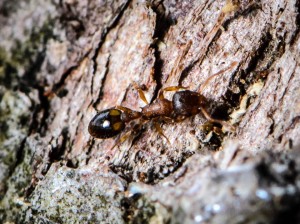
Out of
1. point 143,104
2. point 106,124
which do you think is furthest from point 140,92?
point 106,124

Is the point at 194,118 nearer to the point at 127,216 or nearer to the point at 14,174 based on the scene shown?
the point at 127,216

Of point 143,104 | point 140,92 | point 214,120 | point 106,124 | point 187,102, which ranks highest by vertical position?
point 214,120

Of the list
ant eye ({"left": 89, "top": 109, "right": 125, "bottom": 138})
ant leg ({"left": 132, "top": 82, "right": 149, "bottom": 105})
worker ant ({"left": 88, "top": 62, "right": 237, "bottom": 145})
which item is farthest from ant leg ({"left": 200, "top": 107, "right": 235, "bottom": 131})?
ant eye ({"left": 89, "top": 109, "right": 125, "bottom": 138})

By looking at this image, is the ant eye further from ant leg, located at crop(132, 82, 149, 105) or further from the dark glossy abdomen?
the dark glossy abdomen

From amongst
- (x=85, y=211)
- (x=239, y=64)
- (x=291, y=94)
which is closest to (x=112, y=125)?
(x=85, y=211)

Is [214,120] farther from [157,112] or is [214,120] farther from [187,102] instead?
[157,112]
